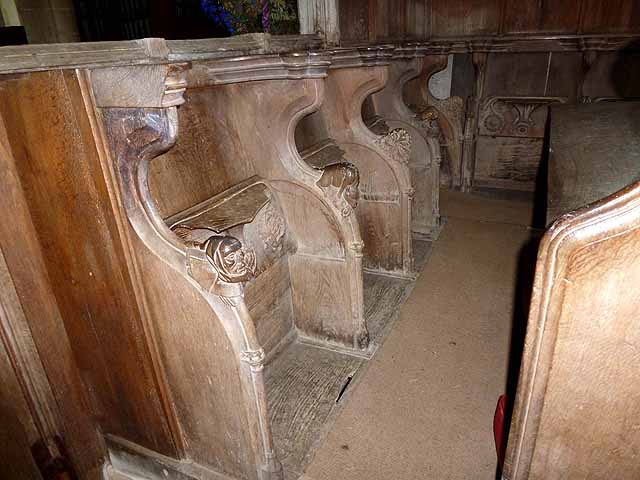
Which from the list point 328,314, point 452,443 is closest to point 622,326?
point 452,443

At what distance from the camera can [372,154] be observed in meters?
2.37

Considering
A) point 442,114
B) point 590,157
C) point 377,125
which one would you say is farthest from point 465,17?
point 590,157

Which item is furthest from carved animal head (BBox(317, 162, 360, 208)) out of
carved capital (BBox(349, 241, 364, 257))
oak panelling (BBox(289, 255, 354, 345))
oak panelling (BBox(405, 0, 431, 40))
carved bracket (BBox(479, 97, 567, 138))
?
carved bracket (BBox(479, 97, 567, 138))

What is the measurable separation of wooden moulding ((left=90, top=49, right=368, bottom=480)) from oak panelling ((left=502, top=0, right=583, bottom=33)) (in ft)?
8.72

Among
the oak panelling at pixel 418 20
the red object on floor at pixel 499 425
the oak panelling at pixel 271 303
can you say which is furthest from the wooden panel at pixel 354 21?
the red object on floor at pixel 499 425

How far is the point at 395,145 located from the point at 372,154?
13cm

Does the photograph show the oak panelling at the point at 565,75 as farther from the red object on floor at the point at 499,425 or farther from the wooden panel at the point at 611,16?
the red object on floor at the point at 499,425

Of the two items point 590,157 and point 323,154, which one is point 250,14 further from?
point 590,157

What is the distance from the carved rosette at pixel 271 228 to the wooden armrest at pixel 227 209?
51 millimetres

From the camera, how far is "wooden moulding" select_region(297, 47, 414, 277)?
6.89 ft

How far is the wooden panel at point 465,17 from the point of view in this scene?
11.7 ft

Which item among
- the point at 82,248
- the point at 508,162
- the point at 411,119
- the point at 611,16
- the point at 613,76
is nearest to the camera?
the point at 82,248

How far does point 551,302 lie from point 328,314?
137cm

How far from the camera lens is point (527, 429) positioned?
851 millimetres
